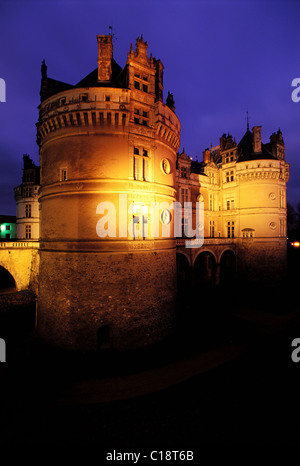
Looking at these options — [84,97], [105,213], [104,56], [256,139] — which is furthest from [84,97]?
[256,139]

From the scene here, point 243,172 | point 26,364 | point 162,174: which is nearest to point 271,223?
point 243,172

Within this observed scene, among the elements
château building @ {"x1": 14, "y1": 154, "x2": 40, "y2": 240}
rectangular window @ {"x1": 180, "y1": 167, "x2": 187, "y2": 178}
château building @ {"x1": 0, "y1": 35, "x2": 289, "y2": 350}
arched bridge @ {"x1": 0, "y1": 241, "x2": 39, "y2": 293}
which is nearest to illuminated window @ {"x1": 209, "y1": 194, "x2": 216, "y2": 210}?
rectangular window @ {"x1": 180, "y1": 167, "x2": 187, "y2": 178}

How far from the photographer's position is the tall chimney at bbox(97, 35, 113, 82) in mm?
13562

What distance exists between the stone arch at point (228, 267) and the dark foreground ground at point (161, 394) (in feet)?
37.0

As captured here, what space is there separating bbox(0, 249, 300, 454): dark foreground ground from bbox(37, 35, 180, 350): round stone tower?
1434 mm

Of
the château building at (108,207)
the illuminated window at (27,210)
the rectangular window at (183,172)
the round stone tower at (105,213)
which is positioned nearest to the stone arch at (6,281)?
the illuminated window at (27,210)

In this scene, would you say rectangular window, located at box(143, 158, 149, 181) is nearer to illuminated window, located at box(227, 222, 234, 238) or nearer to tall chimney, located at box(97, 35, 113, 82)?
tall chimney, located at box(97, 35, 113, 82)

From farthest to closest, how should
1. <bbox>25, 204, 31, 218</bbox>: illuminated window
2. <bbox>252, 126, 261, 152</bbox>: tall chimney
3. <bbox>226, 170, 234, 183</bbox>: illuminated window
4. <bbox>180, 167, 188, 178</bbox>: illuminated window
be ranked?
<bbox>25, 204, 31, 218</bbox>: illuminated window, <bbox>226, 170, 234, 183</bbox>: illuminated window, <bbox>252, 126, 261, 152</bbox>: tall chimney, <bbox>180, 167, 188, 178</bbox>: illuminated window

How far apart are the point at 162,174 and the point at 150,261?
637 centimetres

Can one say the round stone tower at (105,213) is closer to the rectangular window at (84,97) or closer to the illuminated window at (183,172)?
the rectangular window at (84,97)

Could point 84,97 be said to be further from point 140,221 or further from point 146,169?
point 140,221

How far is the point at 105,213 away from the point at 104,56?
415 inches

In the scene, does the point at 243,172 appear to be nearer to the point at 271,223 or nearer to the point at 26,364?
the point at 271,223

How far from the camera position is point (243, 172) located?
2741 cm
